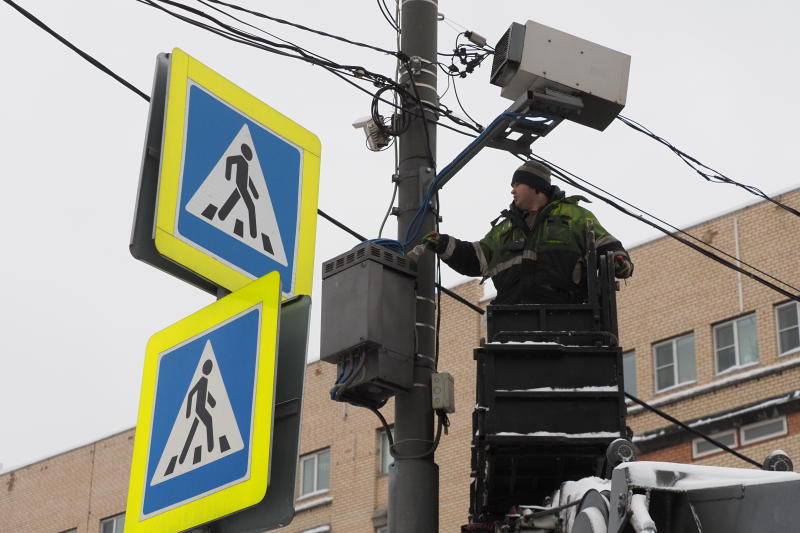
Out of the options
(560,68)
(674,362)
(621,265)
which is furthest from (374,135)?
(674,362)

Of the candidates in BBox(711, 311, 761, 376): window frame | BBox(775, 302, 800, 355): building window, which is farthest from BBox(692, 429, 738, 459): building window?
BBox(775, 302, 800, 355): building window

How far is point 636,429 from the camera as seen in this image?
2909 centimetres

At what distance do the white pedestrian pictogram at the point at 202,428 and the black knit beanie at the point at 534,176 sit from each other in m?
3.88

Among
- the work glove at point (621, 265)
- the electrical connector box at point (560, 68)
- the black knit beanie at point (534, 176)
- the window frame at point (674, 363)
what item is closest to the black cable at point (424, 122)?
the electrical connector box at point (560, 68)

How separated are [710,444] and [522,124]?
797 inches

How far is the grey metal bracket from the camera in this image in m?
8.50

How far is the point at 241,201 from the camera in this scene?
5.91m

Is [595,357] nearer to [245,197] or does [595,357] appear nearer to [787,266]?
[245,197]

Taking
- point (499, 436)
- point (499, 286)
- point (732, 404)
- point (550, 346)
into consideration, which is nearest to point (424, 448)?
point (499, 436)

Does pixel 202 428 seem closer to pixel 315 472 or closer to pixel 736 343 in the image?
pixel 736 343

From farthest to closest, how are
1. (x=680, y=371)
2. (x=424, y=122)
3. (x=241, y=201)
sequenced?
1. (x=680, y=371)
2. (x=424, y=122)
3. (x=241, y=201)

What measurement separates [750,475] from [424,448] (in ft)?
7.72

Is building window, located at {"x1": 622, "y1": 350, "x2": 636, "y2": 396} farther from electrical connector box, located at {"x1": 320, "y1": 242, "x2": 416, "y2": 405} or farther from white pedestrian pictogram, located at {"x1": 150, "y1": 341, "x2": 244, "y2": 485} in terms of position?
white pedestrian pictogram, located at {"x1": 150, "y1": 341, "x2": 244, "y2": 485}

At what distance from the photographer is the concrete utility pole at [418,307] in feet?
24.9
